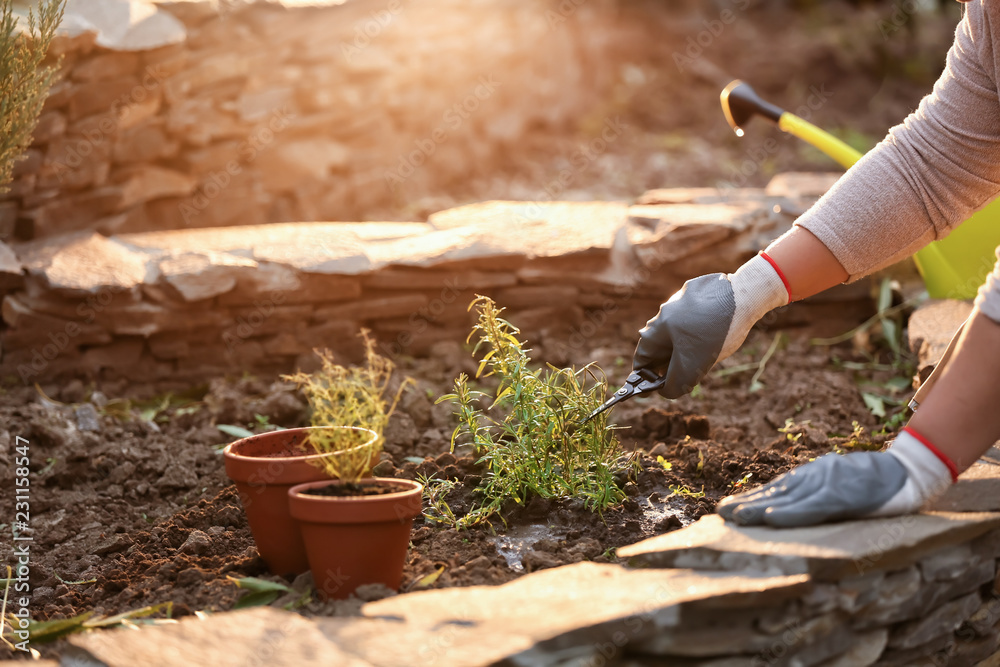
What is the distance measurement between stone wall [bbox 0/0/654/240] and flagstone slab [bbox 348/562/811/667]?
2.54 metres

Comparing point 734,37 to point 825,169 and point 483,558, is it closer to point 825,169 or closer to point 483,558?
point 825,169

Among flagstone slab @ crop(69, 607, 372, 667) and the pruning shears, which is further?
the pruning shears

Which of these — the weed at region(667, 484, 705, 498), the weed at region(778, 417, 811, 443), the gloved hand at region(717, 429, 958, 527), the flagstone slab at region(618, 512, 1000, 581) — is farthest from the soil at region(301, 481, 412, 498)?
the weed at region(778, 417, 811, 443)

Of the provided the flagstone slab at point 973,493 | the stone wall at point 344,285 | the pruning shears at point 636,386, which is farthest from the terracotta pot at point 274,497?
the stone wall at point 344,285

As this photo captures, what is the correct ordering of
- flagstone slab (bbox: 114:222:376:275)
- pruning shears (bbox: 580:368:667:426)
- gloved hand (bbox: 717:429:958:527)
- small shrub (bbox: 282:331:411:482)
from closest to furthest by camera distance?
gloved hand (bbox: 717:429:958:527) → small shrub (bbox: 282:331:411:482) → pruning shears (bbox: 580:368:667:426) → flagstone slab (bbox: 114:222:376:275)

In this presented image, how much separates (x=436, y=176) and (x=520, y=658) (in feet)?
16.2

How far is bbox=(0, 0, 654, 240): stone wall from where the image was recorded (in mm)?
3721

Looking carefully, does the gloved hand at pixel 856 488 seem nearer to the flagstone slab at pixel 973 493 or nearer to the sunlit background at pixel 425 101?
the flagstone slab at pixel 973 493

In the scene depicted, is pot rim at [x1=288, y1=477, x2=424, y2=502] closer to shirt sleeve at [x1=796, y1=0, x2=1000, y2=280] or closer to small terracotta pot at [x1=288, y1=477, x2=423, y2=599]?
small terracotta pot at [x1=288, y1=477, x2=423, y2=599]

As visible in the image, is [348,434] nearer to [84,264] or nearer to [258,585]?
[258,585]

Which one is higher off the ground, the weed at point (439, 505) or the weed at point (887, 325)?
the weed at point (439, 505)

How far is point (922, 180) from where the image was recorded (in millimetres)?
2117

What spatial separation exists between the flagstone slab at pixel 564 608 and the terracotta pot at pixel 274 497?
0.35 metres

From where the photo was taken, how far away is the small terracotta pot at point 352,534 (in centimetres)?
166
